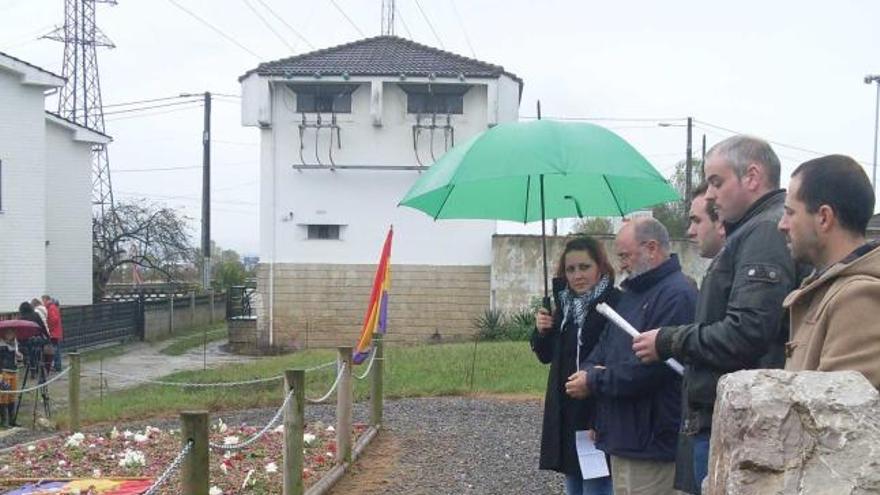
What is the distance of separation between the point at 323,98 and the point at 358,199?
296 cm

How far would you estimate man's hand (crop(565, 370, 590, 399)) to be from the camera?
14.4 feet

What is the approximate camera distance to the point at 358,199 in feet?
83.8

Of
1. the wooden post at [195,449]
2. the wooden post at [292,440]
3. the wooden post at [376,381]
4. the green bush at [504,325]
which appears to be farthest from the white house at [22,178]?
the wooden post at [195,449]

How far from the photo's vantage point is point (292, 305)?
25.5m

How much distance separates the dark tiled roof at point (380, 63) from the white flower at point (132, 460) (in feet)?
58.6

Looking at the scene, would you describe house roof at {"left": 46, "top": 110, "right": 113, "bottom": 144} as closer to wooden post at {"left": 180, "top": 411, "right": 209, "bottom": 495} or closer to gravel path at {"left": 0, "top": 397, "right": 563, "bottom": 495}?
gravel path at {"left": 0, "top": 397, "right": 563, "bottom": 495}

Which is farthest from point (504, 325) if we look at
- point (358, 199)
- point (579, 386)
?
point (579, 386)

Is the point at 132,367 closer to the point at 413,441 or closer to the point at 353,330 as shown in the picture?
the point at 353,330

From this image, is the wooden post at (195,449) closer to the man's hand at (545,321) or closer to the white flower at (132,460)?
the man's hand at (545,321)

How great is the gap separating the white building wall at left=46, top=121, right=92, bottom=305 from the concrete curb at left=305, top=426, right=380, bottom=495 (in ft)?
64.7

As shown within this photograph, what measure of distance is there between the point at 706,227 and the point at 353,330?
21803mm

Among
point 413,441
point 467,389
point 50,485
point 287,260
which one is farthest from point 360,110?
point 50,485

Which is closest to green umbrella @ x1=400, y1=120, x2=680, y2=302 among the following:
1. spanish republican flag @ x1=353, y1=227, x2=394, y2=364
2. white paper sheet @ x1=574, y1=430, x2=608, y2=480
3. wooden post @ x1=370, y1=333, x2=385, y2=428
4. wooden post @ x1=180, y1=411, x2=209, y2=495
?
white paper sheet @ x1=574, y1=430, x2=608, y2=480

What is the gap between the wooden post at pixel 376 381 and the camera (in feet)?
33.5
